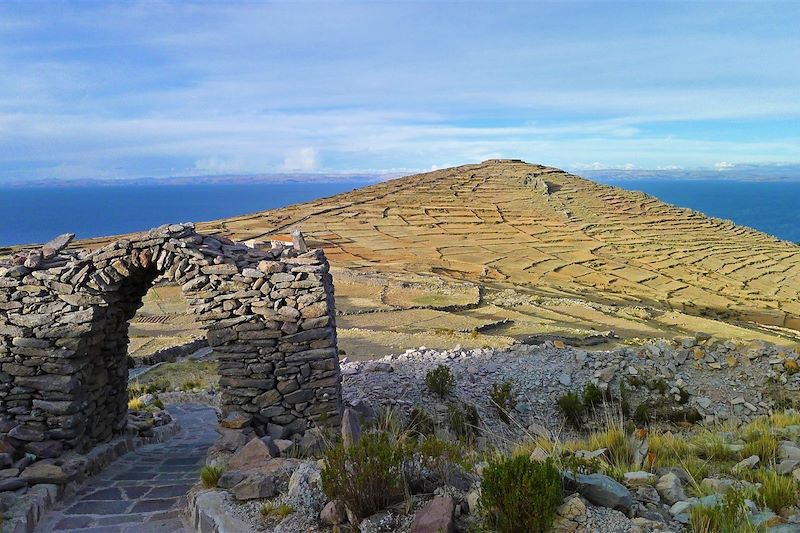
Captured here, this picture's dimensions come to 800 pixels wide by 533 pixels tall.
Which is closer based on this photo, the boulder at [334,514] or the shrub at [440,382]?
the boulder at [334,514]

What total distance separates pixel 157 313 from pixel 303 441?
25918 mm

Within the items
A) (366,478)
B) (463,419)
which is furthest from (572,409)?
(366,478)

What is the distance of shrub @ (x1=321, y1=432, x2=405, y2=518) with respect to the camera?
5.50 m

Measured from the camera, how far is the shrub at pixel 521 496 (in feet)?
15.4

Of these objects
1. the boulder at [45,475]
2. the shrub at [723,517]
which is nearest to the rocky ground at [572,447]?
the shrub at [723,517]

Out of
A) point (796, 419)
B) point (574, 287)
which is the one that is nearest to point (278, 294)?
point (796, 419)

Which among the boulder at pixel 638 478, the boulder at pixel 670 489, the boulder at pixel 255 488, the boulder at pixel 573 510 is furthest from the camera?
the boulder at pixel 255 488

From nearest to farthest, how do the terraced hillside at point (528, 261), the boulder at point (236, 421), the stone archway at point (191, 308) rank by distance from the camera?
the stone archway at point (191, 308), the boulder at point (236, 421), the terraced hillside at point (528, 261)

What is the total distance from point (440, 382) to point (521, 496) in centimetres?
980

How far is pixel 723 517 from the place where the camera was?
4.71m

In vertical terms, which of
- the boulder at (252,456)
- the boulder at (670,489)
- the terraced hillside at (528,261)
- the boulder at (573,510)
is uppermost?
the boulder at (573,510)

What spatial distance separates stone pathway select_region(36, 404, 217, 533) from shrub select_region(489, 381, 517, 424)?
21.3ft

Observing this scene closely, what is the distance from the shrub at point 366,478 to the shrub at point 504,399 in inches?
337

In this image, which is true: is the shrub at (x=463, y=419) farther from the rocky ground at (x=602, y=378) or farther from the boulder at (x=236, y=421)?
the boulder at (x=236, y=421)
